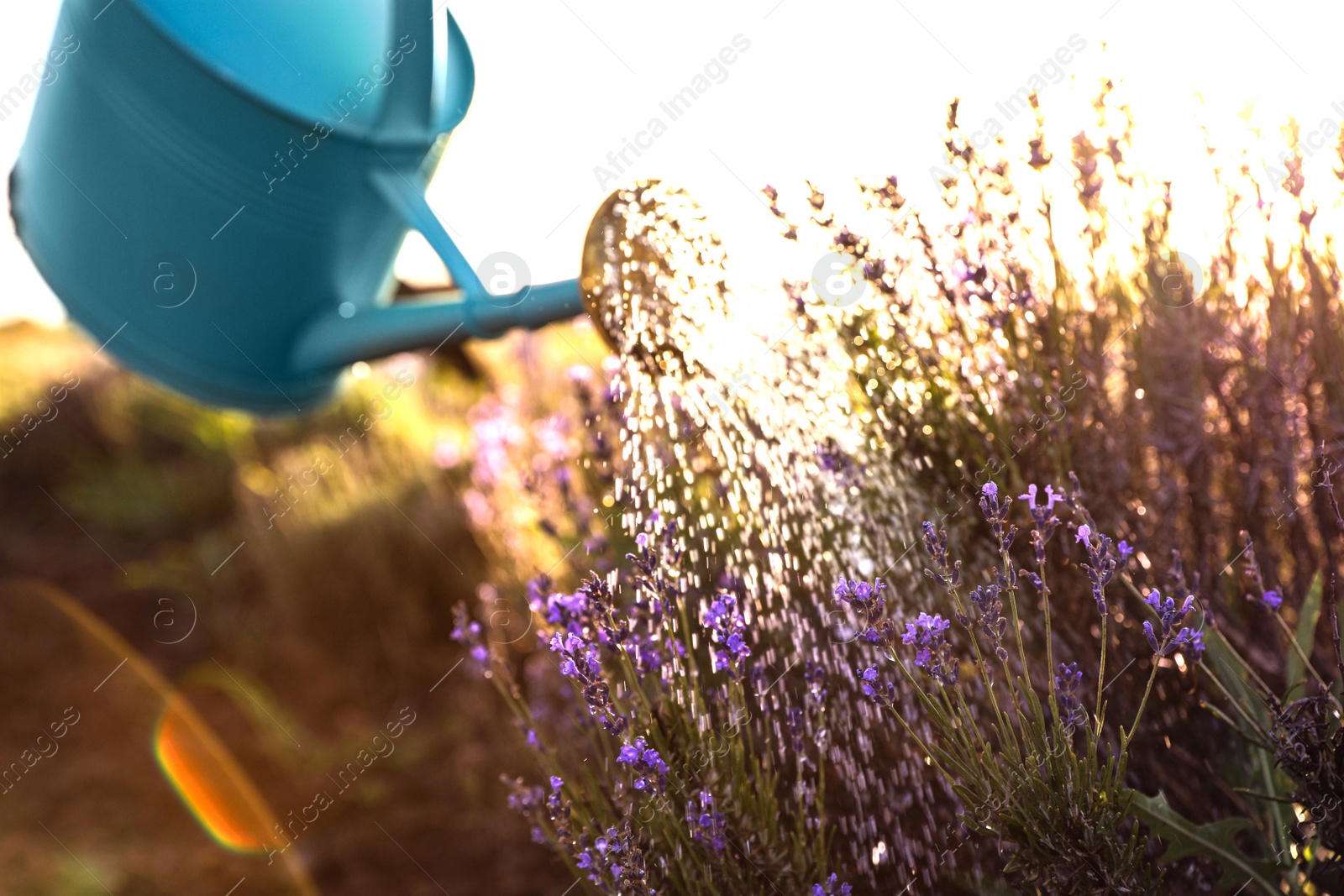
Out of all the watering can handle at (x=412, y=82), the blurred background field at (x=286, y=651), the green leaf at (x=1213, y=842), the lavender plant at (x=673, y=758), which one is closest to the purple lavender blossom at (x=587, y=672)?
the lavender plant at (x=673, y=758)

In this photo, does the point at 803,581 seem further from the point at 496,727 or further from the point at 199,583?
the point at 199,583

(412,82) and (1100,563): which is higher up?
(1100,563)

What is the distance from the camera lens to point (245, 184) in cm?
152

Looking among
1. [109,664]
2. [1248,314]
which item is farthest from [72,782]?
[1248,314]

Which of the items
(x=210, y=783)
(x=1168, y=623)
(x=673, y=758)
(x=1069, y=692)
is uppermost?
(x=1168, y=623)

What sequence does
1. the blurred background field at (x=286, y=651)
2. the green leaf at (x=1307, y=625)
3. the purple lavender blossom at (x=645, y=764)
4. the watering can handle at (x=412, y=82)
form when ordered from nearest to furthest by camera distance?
the purple lavender blossom at (x=645, y=764) → the green leaf at (x=1307, y=625) → the watering can handle at (x=412, y=82) → the blurred background field at (x=286, y=651)

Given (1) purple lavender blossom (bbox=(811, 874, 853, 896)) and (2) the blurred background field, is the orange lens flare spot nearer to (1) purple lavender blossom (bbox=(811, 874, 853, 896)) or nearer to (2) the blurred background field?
(2) the blurred background field

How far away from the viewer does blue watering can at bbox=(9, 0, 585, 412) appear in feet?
4.73

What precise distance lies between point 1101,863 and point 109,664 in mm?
3942

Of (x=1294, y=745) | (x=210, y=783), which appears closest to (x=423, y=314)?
(x=1294, y=745)

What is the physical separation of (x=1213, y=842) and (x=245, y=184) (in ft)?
5.35

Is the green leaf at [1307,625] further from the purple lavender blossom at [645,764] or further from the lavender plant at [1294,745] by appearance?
the purple lavender blossom at [645,764]

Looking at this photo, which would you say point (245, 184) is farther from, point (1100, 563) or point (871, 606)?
point (1100, 563)

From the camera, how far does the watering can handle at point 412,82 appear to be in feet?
4.64
